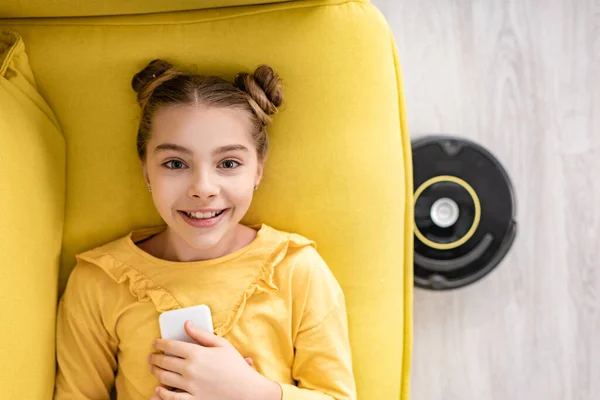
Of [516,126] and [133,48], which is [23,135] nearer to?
Result: [133,48]

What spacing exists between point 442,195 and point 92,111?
0.74 metres

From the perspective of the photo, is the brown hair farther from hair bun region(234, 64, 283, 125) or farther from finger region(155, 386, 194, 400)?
finger region(155, 386, 194, 400)

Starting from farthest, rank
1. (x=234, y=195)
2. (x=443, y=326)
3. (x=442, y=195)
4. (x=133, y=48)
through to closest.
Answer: (x=443, y=326)
(x=442, y=195)
(x=133, y=48)
(x=234, y=195)

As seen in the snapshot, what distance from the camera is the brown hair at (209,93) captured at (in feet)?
3.44

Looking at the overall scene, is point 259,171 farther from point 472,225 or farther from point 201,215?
point 472,225

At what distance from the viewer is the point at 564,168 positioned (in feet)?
5.00

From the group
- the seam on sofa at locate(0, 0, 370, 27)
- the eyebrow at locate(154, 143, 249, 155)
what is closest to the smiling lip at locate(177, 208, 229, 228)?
the eyebrow at locate(154, 143, 249, 155)

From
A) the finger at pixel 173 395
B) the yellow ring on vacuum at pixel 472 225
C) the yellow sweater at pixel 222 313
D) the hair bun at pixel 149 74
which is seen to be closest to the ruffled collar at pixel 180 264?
the yellow sweater at pixel 222 313

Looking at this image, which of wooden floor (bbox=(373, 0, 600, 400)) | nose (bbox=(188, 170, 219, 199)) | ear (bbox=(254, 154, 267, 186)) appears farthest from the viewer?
wooden floor (bbox=(373, 0, 600, 400))

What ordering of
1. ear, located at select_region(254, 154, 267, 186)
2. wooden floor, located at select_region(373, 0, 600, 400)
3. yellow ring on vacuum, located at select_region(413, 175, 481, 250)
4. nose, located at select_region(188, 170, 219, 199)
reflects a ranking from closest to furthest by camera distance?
nose, located at select_region(188, 170, 219, 199) → ear, located at select_region(254, 154, 267, 186) → yellow ring on vacuum, located at select_region(413, 175, 481, 250) → wooden floor, located at select_region(373, 0, 600, 400)

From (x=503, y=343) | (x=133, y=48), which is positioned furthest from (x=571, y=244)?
(x=133, y=48)

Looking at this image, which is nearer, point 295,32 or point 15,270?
point 15,270

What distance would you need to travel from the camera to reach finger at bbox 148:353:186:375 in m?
1.04

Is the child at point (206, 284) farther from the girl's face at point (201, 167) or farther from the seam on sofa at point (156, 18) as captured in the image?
the seam on sofa at point (156, 18)
